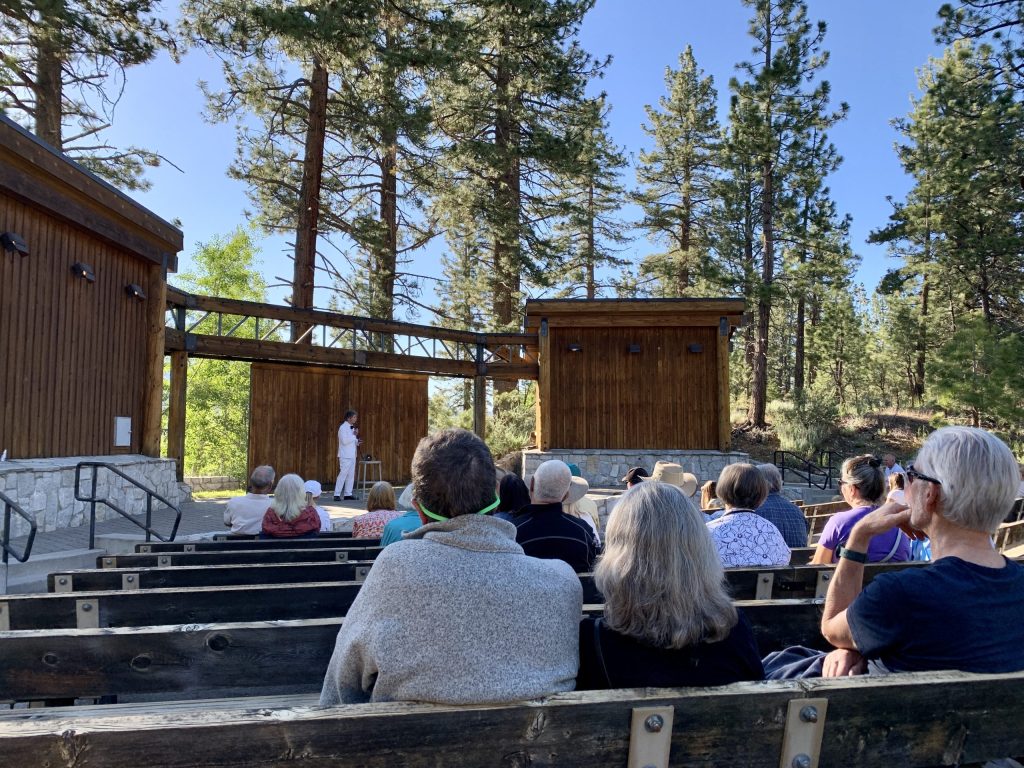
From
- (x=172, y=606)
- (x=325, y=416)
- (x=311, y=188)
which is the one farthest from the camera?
Answer: (x=311, y=188)

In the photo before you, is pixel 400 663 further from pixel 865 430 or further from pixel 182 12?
pixel 865 430

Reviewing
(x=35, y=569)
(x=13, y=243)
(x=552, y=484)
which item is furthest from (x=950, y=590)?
(x=13, y=243)

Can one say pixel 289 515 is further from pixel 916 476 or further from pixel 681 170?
pixel 681 170

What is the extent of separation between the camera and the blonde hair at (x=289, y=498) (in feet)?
15.1

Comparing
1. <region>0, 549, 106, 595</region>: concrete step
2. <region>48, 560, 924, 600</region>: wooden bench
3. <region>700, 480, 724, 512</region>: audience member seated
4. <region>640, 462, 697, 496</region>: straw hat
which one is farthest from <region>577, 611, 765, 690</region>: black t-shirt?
<region>0, 549, 106, 595</region>: concrete step

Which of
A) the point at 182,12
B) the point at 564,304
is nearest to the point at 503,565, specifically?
the point at 564,304

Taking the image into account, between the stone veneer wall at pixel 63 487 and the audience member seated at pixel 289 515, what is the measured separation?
309 centimetres

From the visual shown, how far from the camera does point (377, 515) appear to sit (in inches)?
189

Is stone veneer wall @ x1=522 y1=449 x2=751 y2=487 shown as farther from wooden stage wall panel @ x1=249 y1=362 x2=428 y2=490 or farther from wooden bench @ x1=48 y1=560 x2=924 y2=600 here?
wooden bench @ x1=48 y1=560 x2=924 y2=600

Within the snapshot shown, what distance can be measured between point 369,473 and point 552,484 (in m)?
12.3

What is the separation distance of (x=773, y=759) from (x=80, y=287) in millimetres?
9285

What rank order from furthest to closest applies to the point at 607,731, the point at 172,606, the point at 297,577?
the point at 297,577 → the point at 172,606 → the point at 607,731

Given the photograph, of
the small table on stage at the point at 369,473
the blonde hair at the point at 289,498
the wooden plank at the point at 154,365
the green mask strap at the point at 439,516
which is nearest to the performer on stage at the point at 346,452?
the small table on stage at the point at 369,473

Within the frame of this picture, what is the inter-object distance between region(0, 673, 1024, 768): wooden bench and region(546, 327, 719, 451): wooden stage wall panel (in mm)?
13092
